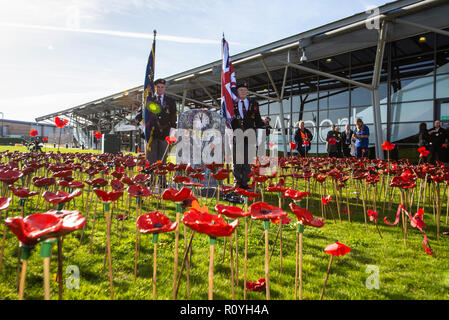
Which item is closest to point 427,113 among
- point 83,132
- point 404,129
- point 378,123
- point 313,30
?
point 404,129

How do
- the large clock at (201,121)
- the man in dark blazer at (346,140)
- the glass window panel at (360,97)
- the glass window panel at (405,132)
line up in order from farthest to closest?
the glass window panel at (360,97) < the glass window panel at (405,132) < the man in dark blazer at (346,140) < the large clock at (201,121)

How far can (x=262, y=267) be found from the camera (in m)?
2.22

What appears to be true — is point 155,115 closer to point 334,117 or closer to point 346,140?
point 346,140

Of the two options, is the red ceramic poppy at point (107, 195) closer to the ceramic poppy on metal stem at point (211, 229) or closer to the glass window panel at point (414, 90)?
the ceramic poppy on metal stem at point (211, 229)

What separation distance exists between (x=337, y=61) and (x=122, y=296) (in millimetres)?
17422

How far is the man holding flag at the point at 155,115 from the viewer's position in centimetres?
564

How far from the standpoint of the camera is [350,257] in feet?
8.22

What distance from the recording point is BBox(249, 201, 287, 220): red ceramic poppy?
130 cm

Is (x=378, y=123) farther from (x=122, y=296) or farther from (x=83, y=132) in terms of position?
(x=83, y=132)

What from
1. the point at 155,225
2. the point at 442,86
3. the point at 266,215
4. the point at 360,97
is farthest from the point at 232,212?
the point at 360,97

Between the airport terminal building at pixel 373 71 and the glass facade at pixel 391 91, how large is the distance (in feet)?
0.12

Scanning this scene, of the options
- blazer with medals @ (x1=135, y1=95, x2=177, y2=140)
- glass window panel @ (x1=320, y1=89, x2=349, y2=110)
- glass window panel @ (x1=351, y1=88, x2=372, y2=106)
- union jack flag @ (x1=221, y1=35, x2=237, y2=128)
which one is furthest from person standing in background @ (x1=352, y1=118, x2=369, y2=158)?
glass window panel @ (x1=320, y1=89, x2=349, y2=110)

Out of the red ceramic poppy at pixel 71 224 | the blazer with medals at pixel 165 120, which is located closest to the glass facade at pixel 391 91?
the blazer with medals at pixel 165 120

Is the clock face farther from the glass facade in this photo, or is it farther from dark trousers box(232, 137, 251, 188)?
the glass facade
